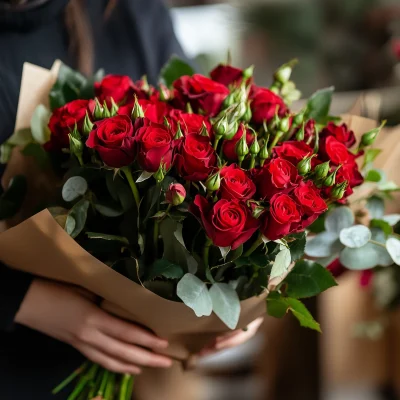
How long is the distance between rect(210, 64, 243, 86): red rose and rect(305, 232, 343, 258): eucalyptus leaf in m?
0.21

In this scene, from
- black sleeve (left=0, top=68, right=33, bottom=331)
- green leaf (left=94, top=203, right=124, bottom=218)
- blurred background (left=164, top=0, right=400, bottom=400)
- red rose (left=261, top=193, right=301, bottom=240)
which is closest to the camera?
red rose (left=261, top=193, right=301, bottom=240)

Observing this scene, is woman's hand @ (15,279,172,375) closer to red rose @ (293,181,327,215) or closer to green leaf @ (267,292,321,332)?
green leaf @ (267,292,321,332)

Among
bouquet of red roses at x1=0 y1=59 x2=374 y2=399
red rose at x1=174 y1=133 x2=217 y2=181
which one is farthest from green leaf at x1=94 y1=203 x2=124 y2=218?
red rose at x1=174 y1=133 x2=217 y2=181

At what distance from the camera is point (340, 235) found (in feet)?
2.02

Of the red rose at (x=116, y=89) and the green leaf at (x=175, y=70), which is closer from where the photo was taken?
the red rose at (x=116, y=89)

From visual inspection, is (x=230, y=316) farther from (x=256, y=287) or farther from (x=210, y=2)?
(x=210, y=2)

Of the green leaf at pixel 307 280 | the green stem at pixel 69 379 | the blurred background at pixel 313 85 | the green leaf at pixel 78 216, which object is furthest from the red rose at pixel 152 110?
the blurred background at pixel 313 85

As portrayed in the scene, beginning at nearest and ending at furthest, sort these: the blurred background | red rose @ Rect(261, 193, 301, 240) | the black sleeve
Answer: red rose @ Rect(261, 193, 301, 240), the black sleeve, the blurred background

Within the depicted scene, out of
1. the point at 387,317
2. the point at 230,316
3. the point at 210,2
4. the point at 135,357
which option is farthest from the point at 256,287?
the point at 210,2

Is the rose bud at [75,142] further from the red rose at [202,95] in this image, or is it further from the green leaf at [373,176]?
the green leaf at [373,176]

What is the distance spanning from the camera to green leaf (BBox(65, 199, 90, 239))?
1.82 ft

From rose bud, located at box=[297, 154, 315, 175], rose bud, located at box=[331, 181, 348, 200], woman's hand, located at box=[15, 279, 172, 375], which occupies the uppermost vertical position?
rose bud, located at box=[297, 154, 315, 175]

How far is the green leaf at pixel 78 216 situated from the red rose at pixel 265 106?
8.0 inches

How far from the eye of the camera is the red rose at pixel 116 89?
62 cm
